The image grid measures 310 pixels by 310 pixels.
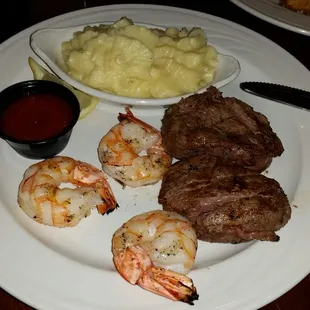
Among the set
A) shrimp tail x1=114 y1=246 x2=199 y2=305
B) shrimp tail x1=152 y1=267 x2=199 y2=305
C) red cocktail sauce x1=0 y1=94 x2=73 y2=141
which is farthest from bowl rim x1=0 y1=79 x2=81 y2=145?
shrimp tail x1=152 y1=267 x2=199 y2=305

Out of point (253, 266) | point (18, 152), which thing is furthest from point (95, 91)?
point (253, 266)

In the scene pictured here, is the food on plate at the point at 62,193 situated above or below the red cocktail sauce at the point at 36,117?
below

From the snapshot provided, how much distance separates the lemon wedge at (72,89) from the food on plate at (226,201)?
959 mm

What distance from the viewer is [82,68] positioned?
388 centimetres

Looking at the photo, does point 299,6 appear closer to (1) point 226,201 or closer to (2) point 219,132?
(2) point 219,132

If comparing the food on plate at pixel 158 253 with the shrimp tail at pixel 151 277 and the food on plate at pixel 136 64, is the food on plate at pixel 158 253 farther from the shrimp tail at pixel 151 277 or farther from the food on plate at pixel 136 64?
the food on plate at pixel 136 64

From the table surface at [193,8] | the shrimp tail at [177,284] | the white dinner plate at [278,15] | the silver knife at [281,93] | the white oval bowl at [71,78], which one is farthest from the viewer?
the table surface at [193,8]

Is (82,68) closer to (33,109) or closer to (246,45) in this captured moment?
(33,109)

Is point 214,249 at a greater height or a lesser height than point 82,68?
lesser

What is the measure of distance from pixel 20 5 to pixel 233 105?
8.66 feet

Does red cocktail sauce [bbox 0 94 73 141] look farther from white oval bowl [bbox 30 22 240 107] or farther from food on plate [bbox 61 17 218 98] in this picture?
food on plate [bbox 61 17 218 98]

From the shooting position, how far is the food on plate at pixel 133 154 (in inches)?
131

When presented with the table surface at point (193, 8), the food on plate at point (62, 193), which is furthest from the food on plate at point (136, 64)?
the table surface at point (193, 8)

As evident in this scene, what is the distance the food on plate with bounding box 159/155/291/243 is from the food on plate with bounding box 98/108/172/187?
0.54 ft
